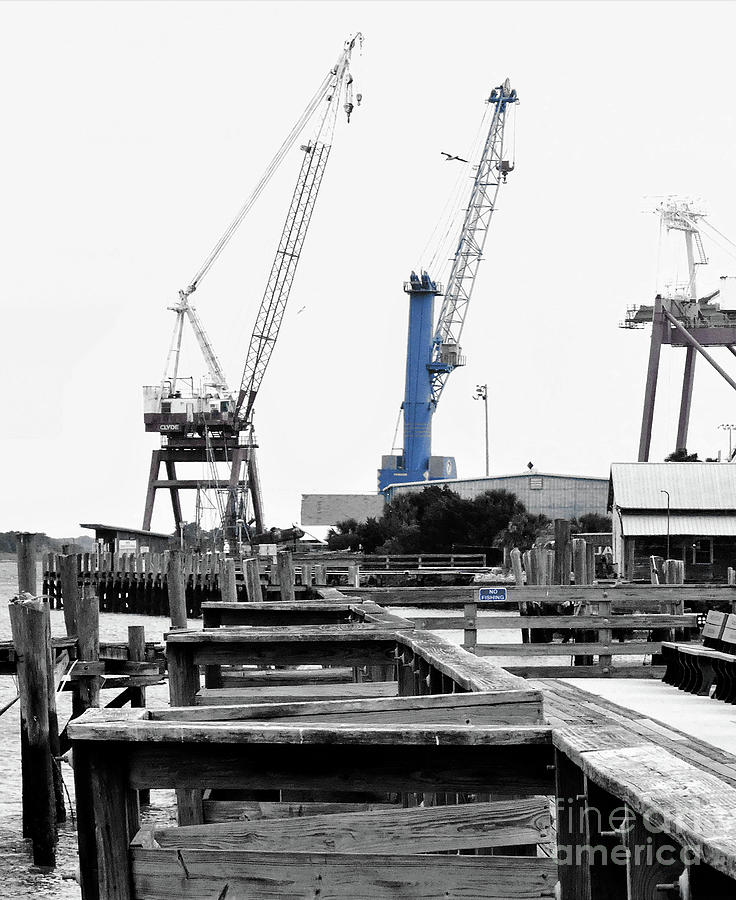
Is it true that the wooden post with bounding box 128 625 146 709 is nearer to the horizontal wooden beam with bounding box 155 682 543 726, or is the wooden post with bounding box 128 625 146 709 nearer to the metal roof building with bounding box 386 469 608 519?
the horizontal wooden beam with bounding box 155 682 543 726

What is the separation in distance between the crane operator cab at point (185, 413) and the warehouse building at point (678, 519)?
175 ft

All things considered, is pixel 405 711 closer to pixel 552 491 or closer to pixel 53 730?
pixel 53 730

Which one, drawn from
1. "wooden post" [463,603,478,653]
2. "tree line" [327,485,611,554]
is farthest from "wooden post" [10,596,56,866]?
"tree line" [327,485,611,554]

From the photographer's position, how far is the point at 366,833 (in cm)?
491

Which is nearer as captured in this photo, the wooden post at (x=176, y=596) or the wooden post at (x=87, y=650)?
the wooden post at (x=87, y=650)

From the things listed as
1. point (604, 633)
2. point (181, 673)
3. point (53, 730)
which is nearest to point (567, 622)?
point (604, 633)

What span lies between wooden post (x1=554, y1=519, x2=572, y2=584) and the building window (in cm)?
2570

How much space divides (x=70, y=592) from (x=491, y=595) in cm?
699

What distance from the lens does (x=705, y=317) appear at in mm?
81875

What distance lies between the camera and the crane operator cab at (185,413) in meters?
106

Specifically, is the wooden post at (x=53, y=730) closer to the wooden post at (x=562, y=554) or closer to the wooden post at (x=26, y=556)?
the wooden post at (x=26, y=556)

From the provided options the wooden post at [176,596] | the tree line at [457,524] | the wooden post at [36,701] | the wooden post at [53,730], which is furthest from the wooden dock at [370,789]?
the tree line at [457,524]

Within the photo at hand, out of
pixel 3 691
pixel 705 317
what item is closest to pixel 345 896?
pixel 3 691

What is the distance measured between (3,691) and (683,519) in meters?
29.8
